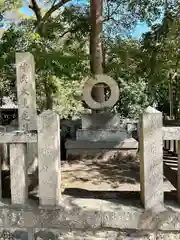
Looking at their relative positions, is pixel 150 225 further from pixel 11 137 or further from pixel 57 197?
pixel 11 137

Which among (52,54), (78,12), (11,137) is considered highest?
(78,12)

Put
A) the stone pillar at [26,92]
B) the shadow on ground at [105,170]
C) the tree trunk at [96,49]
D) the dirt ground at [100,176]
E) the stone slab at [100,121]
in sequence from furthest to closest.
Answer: the tree trunk at [96,49] → the stone slab at [100,121] → the stone pillar at [26,92] → the shadow on ground at [105,170] → the dirt ground at [100,176]

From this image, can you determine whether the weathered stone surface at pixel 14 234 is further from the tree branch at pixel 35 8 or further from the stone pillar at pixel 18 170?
the tree branch at pixel 35 8

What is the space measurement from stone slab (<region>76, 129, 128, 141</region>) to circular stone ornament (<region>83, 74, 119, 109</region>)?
3.15 feet

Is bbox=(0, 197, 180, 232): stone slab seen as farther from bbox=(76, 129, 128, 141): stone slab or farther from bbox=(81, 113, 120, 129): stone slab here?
bbox=(81, 113, 120, 129): stone slab

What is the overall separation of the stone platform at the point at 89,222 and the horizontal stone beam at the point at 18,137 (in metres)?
0.56

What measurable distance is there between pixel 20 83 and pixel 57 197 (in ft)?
8.15

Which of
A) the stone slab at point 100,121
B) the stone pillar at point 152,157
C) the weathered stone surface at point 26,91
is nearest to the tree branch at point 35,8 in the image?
the stone slab at point 100,121

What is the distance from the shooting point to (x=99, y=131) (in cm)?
652

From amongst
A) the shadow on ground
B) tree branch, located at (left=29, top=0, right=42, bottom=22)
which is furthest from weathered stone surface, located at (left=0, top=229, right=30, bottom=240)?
tree branch, located at (left=29, top=0, right=42, bottom=22)

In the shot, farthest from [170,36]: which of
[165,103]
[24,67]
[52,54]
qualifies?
[165,103]

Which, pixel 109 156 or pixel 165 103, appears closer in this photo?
pixel 109 156

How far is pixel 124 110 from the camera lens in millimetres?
15352

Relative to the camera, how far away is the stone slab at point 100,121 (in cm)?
681
